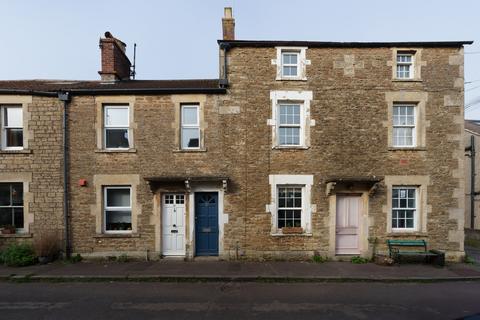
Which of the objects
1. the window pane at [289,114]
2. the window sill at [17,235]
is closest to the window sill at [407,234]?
the window pane at [289,114]

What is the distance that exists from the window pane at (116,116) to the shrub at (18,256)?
5397 millimetres

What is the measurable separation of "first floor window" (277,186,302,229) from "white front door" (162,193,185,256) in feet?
12.4

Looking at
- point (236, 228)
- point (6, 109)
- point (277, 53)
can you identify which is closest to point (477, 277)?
point (236, 228)

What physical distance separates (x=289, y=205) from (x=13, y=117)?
36.6 feet

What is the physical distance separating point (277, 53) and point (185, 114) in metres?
4.28

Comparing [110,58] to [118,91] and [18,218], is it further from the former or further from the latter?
[18,218]

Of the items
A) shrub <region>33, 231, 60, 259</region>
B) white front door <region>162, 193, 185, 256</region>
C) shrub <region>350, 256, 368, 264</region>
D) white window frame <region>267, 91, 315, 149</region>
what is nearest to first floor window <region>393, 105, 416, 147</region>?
white window frame <region>267, 91, 315, 149</region>

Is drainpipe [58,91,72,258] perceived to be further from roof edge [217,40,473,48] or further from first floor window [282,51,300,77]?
first floor window [282,51,300,77]

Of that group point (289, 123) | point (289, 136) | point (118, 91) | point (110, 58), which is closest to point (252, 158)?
point (289, 136)

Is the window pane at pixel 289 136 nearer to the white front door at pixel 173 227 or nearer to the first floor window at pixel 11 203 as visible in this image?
the white front door at pixel 173 227

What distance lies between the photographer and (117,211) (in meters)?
10.6

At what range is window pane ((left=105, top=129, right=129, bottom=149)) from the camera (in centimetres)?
1069

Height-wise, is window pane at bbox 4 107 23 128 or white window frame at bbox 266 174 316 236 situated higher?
window pane at bbox 4 107 23 128

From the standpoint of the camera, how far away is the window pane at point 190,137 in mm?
10656
